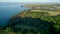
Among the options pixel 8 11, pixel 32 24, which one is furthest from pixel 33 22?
pixel 8 11

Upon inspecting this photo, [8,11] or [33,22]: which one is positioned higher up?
[8,11]

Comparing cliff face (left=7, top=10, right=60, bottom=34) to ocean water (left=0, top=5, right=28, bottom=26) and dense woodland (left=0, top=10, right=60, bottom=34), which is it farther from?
ocean water (left=0, top=5, right=28, bottom=26)

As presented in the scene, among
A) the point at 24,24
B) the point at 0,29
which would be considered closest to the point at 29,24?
the point at 24,24

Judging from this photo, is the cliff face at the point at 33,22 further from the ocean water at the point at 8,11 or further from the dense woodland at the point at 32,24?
the ocean water at the point at 8,11

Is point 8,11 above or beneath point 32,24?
above

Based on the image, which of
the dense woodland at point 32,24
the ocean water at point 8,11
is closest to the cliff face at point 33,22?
the dense woodland at point 32,24

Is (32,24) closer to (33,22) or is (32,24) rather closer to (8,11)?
(33,22)
